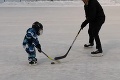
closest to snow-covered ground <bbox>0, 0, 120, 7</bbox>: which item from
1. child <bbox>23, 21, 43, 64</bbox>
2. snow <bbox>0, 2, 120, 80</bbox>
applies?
snow <bbox>0, 2, 120, 80</bbox>

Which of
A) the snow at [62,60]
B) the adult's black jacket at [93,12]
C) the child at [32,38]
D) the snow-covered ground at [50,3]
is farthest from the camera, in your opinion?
the snow-covered ground at [50,3]

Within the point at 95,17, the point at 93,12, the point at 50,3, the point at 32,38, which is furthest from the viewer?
the point at 50,3

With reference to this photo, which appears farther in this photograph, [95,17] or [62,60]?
[95,17]

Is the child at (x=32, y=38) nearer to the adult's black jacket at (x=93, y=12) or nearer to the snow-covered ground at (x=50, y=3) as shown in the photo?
the adult's black jacket at (x=93, y=12)

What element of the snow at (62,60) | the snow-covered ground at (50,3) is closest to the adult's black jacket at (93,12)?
the snow at (62,60)

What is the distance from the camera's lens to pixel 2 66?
5664 mm

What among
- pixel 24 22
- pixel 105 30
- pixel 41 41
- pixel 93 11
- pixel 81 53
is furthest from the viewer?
pixel 24 22

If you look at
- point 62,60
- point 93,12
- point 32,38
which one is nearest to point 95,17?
point 93,12

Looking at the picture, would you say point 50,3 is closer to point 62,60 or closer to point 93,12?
point 93,12

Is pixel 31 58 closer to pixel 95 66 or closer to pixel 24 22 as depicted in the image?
pixel 95 66

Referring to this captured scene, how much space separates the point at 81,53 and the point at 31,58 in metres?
1.31

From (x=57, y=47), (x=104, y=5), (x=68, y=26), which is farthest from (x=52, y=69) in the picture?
(x=104, y=5)

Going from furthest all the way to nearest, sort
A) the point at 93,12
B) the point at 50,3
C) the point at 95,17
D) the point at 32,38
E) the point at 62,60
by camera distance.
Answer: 1. the point at 50,3
2. the point at 95,17
3. the point at 93,12
4. the point at 62,60
5. the point at 32,38

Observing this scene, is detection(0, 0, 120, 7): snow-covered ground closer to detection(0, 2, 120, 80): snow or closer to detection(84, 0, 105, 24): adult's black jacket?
detection(0, 2, 120, 80): snow
